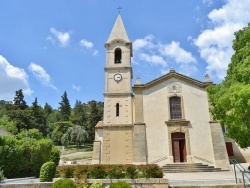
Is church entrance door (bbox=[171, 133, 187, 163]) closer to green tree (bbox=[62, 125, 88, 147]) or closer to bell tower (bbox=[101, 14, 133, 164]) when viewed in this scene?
bell tower (bbox=[101, 14, 133, 164])

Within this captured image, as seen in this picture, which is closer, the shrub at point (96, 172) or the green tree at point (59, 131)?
the shrub at point (96, 172)

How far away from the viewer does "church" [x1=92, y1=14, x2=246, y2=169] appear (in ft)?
69.9

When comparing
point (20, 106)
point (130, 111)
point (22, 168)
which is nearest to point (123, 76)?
point (130, 111)

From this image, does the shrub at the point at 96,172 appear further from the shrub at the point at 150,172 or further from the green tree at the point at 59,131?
A: the green tree at the point at 59,131

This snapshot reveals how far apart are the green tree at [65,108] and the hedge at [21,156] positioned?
185ft

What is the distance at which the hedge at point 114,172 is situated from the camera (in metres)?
11.1

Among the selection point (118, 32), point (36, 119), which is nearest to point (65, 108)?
point (36, 119)

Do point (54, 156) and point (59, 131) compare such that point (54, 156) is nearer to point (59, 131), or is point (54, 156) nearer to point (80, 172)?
point (80, 172)

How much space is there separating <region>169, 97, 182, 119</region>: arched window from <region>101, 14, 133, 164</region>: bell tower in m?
4.17

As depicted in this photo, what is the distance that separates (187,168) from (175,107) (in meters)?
6.04

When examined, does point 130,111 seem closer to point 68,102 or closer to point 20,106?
point 20,106

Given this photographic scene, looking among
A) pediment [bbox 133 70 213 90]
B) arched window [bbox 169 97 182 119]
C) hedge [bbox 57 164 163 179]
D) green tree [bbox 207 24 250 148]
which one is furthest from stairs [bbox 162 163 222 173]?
hedge [bbox 57 164 163 179]

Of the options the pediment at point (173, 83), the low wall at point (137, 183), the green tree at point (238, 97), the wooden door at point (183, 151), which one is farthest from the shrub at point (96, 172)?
the pediment at point (173, 83)

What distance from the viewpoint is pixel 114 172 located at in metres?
11.3
